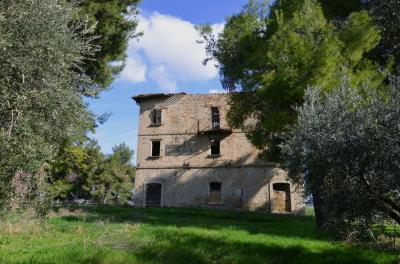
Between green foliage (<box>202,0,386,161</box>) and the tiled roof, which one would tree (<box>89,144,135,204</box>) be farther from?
green foliage (<box>202,0,386,161</box>)

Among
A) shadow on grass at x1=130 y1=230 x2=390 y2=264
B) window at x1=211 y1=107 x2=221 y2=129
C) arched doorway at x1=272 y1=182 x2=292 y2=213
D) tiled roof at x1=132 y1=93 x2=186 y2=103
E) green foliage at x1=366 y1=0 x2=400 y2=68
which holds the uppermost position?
tiled roof at x1=132 y1=93 x2=186 y2=103

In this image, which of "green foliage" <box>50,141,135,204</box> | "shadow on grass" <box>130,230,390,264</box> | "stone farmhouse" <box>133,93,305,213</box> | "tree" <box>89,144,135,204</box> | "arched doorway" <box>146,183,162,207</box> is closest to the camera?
"shadow on grass" <box>130,230,390,264</box>

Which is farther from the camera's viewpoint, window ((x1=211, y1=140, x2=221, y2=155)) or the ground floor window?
window ((x1=211, y1=140, x2=221, y2=155))

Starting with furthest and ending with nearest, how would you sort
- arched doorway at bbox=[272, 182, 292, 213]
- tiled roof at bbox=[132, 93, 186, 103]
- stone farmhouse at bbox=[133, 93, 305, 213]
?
1. tiled roof at bbox=[132, 93, 186, 103]
2. stone farmhouse at bbox=[133, 93, 305, 213]
3. arched doorway at bbox=[272, 182, 292, 213]

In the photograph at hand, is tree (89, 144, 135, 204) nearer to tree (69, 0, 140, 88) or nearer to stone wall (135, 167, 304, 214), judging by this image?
stone wall (135, 167, 304, 214)

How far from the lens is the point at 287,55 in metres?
14.7

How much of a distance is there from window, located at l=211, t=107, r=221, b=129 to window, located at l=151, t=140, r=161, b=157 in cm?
473

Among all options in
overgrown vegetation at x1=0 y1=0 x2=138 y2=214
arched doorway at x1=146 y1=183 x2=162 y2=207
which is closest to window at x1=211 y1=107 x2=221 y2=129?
arched doorway at x1=146 y1=183 x2=162 y2=207

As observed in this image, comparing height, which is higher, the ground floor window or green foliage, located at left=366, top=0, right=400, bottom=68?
green foliage, located at left=366, top=0, right=400, bottom=68

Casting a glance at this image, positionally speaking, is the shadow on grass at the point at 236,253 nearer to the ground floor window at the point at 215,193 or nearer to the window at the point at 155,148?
the ground floor window at the point at 215,193

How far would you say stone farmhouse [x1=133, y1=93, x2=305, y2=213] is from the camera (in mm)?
29516

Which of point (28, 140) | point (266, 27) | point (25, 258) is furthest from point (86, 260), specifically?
point (266, 27)

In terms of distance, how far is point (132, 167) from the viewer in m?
51.0

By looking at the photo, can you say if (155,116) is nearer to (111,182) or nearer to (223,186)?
(223,186)
